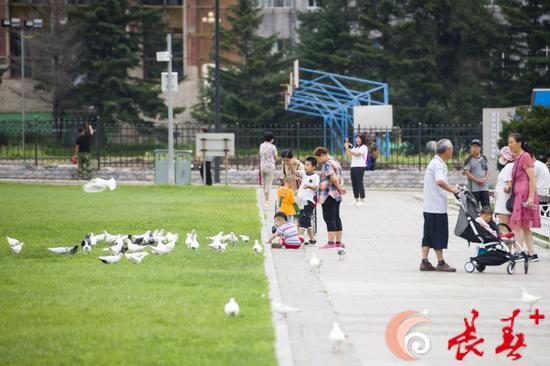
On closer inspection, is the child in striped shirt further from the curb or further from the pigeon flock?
the curb

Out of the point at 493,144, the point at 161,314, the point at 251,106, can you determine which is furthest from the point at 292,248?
the point at 251,106

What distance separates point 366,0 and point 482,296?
4703 cm

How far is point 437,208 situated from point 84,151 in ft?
79.3

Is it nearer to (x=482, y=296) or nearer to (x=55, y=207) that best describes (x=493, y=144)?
(x=55, y=207)

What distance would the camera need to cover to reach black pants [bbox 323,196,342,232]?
660 inches

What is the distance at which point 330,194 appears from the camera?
1689 cm

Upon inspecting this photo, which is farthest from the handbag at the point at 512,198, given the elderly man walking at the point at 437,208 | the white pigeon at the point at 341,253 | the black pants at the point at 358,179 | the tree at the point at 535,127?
the black pants at the point at 358,179

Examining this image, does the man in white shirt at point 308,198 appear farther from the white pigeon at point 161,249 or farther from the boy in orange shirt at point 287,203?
the white pigeon at point 161,249

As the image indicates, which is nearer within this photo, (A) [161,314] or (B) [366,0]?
(A) [161,314]

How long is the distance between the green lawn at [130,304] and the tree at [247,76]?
3628cm

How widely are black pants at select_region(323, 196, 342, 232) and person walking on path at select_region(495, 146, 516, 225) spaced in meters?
2.40

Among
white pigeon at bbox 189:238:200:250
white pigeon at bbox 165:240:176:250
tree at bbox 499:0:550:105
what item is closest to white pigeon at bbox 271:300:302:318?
white pigeon at bbox 165:240:176:250

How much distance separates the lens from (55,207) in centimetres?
2459

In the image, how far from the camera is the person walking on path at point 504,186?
15.5 metres
